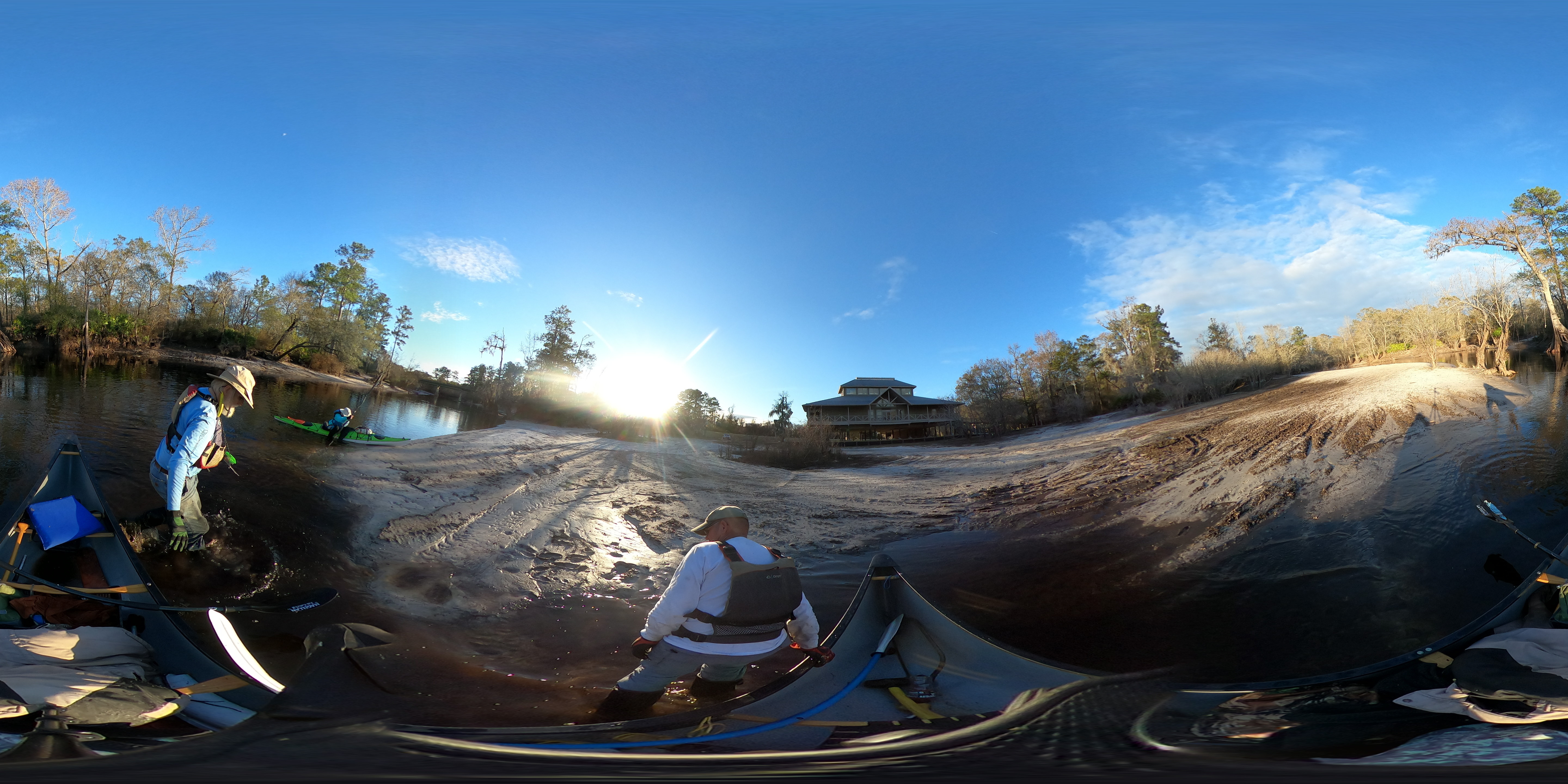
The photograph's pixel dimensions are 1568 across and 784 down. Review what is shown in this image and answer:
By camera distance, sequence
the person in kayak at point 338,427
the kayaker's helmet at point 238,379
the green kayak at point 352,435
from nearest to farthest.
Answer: the kayaker's helmet at point 238,379
the person in kayak at point 338,427
the green kayak at point 352,435

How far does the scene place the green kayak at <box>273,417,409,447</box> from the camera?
7.46m

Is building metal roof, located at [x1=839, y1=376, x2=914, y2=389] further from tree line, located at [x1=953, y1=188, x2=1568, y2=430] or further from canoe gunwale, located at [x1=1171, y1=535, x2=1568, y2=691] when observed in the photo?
canoe gunwale, located at [x1=1171, y1=535, x2=1568, y2=691]

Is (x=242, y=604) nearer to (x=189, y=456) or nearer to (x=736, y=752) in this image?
(x=189, y=456)

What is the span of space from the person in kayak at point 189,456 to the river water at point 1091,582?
18cm

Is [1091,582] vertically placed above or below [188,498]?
below

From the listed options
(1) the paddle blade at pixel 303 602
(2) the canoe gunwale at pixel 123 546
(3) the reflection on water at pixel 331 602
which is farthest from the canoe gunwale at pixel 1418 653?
(1) the paddle blade at pixel 303 602

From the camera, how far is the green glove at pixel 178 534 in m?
2.59

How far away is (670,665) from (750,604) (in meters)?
0.42

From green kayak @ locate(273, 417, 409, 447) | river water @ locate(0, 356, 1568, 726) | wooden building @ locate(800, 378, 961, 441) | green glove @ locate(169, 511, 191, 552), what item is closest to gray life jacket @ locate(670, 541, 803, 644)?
river water @ locate(0, 356, 1568, 726)

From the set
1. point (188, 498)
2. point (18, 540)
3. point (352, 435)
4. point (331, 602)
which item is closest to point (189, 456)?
point (188, 498)

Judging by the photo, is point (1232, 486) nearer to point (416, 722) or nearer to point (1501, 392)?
point (1501, 392)

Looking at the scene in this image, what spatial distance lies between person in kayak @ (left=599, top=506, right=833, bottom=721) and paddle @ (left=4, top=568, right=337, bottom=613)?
177cm

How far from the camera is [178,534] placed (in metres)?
2.60

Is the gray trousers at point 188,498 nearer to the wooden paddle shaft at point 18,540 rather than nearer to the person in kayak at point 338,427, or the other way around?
the wooden paddle shaft at point 18,540
